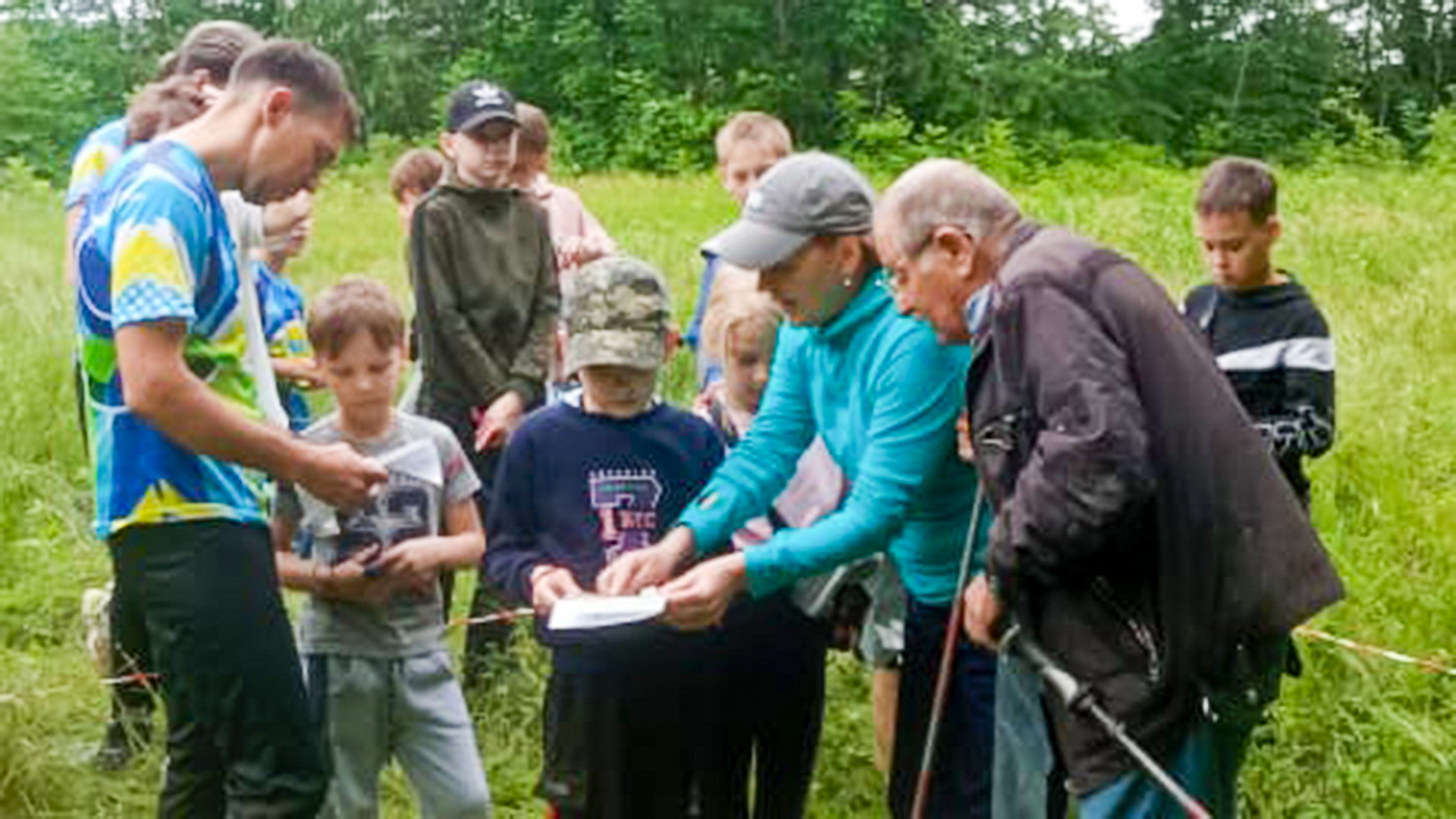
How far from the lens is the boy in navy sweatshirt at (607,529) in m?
3.56

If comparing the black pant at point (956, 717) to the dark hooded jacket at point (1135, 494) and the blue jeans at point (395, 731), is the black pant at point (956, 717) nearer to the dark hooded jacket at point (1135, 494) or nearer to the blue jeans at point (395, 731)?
the dark hooded jacket at point (1135, 494)

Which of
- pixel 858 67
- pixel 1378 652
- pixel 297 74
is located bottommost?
pixel 1378 652

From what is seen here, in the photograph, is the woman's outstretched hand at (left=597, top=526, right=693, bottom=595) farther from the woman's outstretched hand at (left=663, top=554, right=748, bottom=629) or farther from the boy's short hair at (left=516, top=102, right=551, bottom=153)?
the boy's short hair at (left=516, top=102, right=551, bottom=153)

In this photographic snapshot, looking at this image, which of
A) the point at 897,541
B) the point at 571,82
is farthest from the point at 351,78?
the point at 897,541

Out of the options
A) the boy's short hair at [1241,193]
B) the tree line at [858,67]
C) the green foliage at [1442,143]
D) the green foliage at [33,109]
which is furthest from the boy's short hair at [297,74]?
the green foliage at [33,109]

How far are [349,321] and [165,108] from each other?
590 mm

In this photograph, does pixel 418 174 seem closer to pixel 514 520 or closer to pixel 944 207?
pixel 514 520

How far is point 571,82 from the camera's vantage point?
109ft

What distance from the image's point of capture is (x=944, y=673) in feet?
10.7

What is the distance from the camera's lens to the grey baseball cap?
3354 millimetres

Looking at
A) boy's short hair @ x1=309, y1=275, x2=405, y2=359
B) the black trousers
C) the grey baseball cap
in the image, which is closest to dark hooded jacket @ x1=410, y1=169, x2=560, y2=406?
the black trousers

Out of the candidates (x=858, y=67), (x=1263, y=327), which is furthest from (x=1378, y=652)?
(x=858, y=67)

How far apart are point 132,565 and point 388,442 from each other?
0.85 meters

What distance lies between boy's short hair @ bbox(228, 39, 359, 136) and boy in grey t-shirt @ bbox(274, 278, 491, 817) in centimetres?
71
